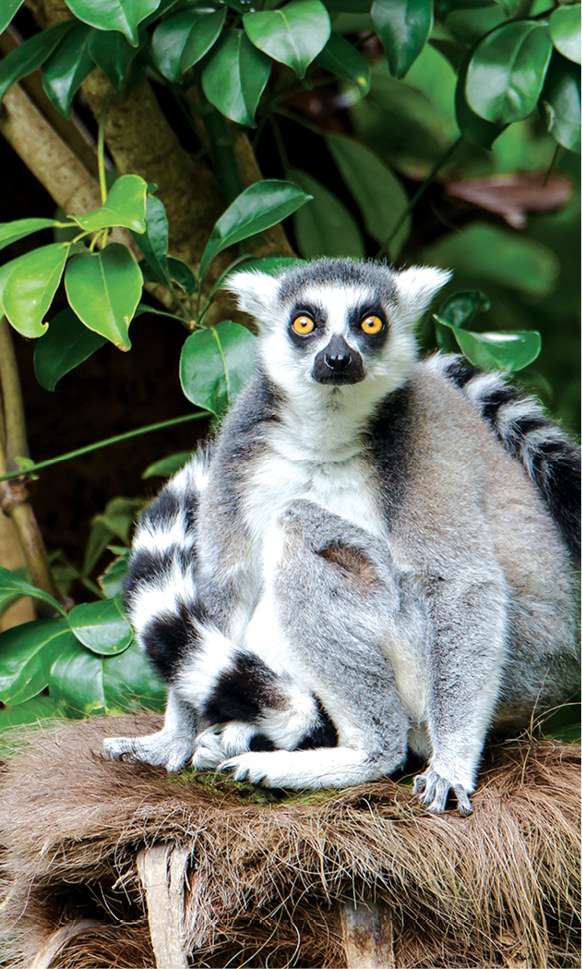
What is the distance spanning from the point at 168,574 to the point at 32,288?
721mm

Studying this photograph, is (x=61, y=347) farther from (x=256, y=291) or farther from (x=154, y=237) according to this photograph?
(x=256, y=291)

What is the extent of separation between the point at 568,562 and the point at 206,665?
3.00 feet

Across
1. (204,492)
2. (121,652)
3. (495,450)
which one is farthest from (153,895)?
(495,450)

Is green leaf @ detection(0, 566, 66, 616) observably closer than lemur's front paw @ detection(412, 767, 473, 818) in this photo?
No

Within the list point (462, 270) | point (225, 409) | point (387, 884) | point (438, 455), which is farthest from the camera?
point (462, 270)

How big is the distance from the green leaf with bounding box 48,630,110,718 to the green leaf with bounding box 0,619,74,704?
0.03m

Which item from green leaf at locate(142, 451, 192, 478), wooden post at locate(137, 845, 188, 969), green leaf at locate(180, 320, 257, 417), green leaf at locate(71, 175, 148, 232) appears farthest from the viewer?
green leaf at locate(142, 451, 192, 478)

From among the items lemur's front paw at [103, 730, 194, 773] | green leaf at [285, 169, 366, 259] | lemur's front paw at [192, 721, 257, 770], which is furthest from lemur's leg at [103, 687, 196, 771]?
green leaf at [285, 169, 366, 259]

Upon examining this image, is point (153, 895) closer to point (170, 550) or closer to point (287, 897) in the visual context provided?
point (287, 897)

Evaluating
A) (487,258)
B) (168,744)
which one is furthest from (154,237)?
(487,258)

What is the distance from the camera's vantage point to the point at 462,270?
158 inches

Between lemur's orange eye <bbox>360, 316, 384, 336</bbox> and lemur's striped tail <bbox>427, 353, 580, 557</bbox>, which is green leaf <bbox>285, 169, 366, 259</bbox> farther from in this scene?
lemur's orange eye <bbox>360, 316, 384, 336</bbox>

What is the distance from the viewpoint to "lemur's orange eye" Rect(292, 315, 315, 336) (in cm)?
204

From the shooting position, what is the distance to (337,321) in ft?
6.61
